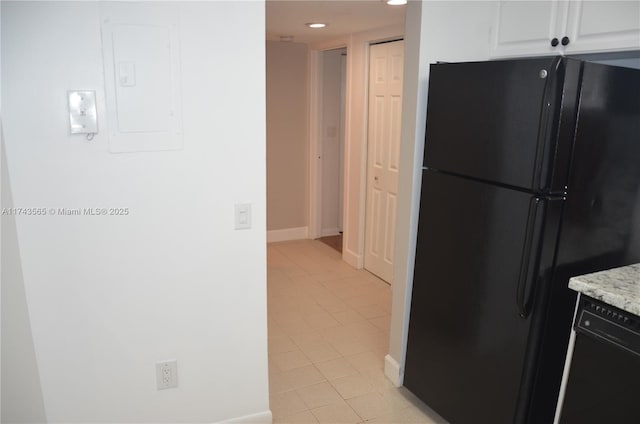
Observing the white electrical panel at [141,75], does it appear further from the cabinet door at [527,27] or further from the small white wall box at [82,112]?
the cabinet door at [527,27]

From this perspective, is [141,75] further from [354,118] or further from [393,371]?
[354,118]

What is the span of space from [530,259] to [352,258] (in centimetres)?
287

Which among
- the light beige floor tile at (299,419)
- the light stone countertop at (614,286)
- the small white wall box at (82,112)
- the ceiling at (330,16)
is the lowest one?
the light beige floor tile at (299,419)

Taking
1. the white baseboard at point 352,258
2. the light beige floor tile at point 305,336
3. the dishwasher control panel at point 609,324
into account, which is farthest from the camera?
the white baseboard at point 352,258

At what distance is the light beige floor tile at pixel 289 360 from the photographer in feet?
9.39

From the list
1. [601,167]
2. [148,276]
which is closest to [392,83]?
[601,167]

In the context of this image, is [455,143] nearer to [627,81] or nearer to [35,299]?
[627,81]

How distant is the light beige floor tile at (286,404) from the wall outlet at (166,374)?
606mm

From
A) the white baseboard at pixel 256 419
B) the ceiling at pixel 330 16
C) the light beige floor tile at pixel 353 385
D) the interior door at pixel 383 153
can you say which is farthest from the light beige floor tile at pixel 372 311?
the ceiling at pixel 330 16

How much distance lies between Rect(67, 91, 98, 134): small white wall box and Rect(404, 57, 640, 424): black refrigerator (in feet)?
4.80

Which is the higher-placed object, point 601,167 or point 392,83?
point 392,83

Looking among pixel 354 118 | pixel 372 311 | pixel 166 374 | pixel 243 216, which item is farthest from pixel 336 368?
pixel 354 118

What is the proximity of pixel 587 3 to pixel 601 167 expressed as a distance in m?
0.66

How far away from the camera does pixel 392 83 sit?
12.8ft
